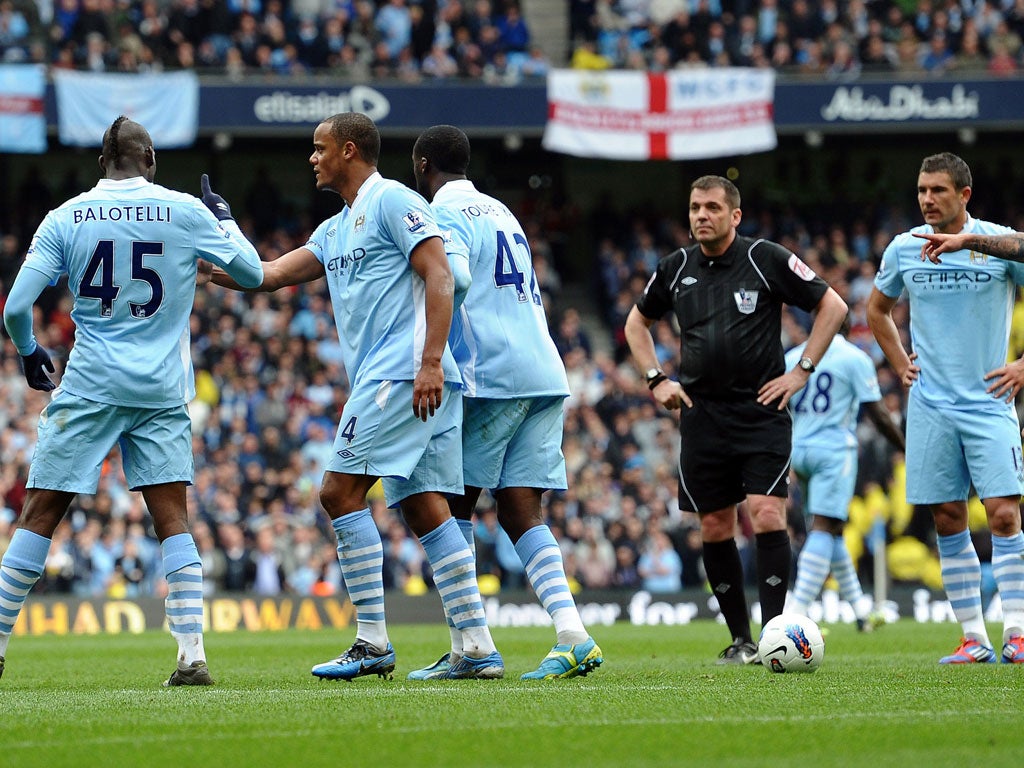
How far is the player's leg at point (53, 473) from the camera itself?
23.4ft

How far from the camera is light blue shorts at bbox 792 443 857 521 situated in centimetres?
1240

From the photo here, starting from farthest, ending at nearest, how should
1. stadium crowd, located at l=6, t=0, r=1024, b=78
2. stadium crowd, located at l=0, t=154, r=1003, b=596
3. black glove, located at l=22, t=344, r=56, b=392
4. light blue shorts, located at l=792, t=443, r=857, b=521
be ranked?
1. stadium crowd, located at l=6, t=0, r=1024, b=78
2. stadium crowd, located at l=0, t=154, r=1003, b=596
3. light blue shorts, located at l=792, t=443, r=857, b=521
4. black glove, located at l=22, t=344, r=56, b=392

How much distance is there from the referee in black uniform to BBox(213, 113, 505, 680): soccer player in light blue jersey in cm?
169

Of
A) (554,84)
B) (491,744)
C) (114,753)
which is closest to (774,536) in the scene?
(491,744)

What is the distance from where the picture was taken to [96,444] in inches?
282

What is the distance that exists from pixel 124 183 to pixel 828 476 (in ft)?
22.3

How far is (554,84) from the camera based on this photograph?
25.9m

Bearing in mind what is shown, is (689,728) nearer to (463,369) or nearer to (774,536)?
(463,369)

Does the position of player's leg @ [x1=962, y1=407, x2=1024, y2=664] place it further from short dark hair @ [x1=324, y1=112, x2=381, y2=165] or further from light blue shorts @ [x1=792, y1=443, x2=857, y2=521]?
light blue shorts @ [x1=792, y1=443, x2=857, y2=521]

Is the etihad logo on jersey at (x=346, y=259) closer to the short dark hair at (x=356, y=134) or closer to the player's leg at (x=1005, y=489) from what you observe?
the short dark hair at (x=356, y=134)

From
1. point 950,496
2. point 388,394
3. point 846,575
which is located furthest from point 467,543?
point 846,575

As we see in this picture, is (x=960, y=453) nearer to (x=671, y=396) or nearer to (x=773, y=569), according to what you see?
(x=773, y=569)

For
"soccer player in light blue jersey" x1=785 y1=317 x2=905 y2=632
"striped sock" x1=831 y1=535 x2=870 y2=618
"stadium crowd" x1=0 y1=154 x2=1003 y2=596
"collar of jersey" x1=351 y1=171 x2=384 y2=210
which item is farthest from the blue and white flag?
"collar of jersey" x1=351 y1=171 x2=384 y2=210

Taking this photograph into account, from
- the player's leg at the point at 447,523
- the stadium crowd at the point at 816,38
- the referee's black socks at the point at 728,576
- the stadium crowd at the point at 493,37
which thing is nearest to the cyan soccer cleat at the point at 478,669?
the player's leg at the point at 447,523
